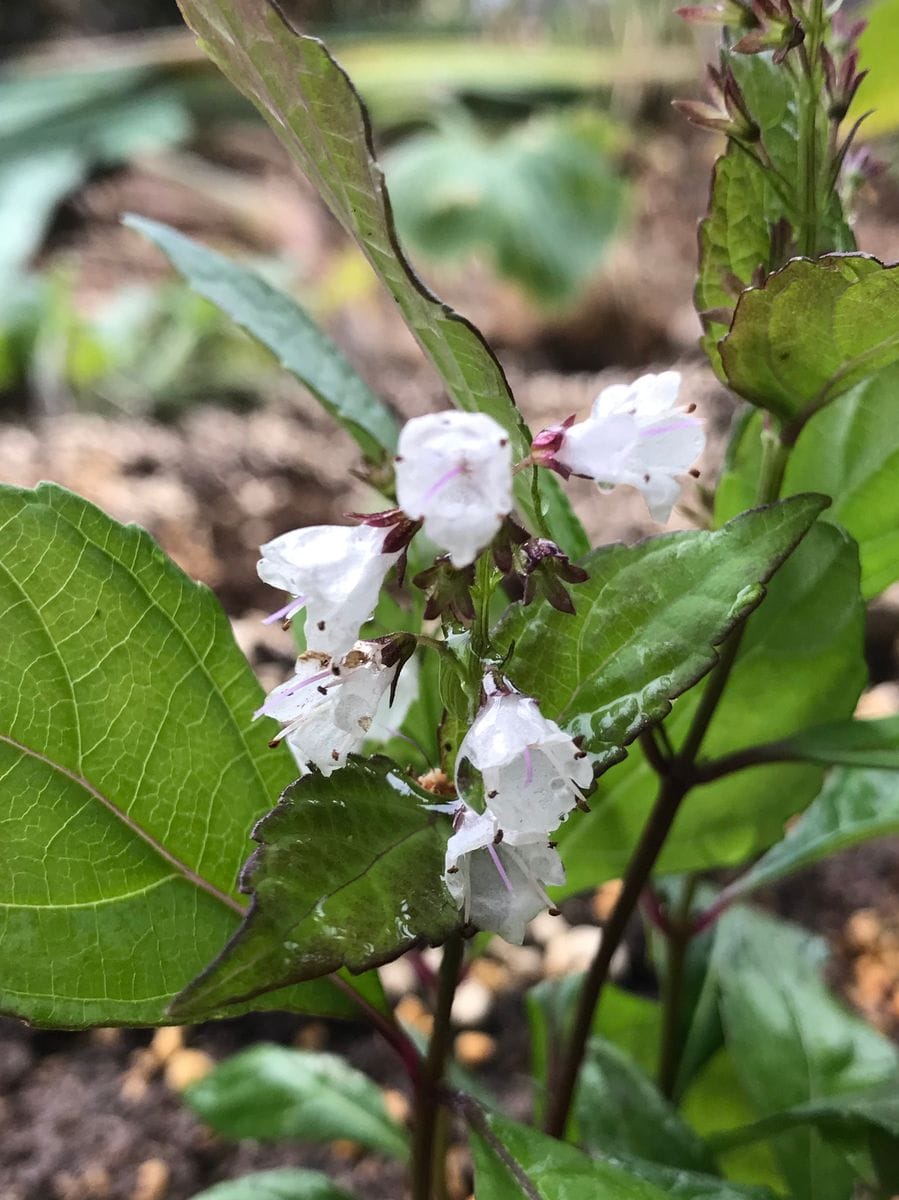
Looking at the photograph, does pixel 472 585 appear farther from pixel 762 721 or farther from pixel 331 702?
pixel 762 721

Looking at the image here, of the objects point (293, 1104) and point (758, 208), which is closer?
point (758, 208)

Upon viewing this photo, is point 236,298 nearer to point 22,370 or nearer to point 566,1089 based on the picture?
point 566,1089

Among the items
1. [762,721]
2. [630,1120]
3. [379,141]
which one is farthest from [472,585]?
[379,141]

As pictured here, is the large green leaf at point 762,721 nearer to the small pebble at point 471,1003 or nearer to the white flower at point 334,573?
the white flower at point 334,573

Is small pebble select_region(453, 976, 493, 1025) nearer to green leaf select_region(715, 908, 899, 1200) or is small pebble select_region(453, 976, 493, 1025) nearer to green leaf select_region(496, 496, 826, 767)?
green leaf select_region(715, 908, 899, 1200)

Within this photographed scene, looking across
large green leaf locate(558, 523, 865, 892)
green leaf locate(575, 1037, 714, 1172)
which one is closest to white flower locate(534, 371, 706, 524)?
large green leaf locate(558, 523, 865, 892)

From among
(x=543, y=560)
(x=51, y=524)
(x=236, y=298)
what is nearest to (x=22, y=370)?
(x=236, y=298)
